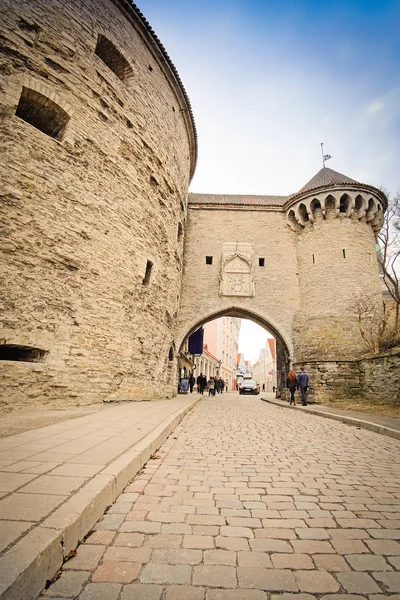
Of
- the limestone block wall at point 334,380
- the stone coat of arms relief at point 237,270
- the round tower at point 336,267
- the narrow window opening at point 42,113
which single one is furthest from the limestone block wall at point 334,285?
the narrow window opening at point 42,113

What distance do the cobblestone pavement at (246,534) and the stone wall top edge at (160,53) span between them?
13.7m

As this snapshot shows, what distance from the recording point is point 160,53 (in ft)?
37.5

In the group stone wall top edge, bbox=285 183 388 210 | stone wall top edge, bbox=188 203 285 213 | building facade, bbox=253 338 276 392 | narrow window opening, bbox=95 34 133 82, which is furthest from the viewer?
building facade, bbox=253 338 276 392

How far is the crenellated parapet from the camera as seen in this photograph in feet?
47.4

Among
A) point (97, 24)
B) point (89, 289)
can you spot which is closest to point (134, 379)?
point (89, 289)

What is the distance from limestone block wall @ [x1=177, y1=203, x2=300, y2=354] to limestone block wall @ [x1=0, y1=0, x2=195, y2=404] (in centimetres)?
473

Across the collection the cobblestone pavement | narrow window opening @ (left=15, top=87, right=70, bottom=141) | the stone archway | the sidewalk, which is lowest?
the cobblestone pavement

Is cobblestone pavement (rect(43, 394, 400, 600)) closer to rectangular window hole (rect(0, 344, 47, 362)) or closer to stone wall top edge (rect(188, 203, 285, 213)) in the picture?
rectangular window hole (rect(0, 344, 47, 362))

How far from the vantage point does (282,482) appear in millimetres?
2814

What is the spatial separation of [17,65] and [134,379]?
851 centimetres

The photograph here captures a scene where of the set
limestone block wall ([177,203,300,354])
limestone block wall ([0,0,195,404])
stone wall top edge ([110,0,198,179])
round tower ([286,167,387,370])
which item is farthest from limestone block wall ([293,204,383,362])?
stone wall top edge ([110,0,198,179])

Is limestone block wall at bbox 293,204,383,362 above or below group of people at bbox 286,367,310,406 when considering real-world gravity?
above

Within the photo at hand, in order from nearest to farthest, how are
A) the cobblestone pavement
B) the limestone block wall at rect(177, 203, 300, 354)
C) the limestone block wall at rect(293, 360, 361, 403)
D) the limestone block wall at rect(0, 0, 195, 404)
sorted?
1. the cobblestone pavement
2. the limestone block wall at rect(0, 0, 195, 404)
3. the limestone block wall at rect(293, 360, 361, 403)
4. the limestone block wall at rect(177, 203, 300, 354)

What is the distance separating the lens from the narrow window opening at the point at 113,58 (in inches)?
367
